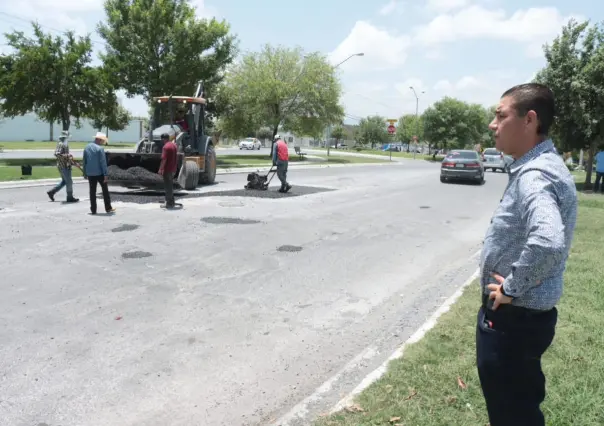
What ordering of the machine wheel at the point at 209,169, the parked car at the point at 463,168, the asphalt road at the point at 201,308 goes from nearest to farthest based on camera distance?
the asphalt road at the point at 201,308 → the machine wheel at the point at 209,169 → the parked car at the point at 463,168

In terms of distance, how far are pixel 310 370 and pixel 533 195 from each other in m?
2.60

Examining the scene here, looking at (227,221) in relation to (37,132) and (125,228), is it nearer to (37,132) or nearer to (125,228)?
(125,228)

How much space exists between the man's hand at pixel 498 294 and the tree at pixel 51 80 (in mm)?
27627

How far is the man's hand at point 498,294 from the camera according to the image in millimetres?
2207

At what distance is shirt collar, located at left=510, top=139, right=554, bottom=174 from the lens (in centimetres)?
230

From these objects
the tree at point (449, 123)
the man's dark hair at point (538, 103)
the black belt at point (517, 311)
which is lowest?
the black belt at point (517, 311)

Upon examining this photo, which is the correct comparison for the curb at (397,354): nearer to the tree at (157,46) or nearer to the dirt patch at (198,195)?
the dirt patch at (198,195)

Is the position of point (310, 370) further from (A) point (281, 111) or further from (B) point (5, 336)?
(A) point (281, 111)

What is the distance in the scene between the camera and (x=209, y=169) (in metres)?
18.6

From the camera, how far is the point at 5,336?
15.3ft

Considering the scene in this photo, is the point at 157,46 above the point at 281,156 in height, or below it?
above

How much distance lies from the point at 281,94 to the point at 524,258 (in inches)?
1645

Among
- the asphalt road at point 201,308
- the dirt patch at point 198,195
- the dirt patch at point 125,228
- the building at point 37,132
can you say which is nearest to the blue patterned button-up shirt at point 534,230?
the asphalt road at point 201,308

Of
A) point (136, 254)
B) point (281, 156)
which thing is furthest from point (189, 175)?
point (136, 254)
